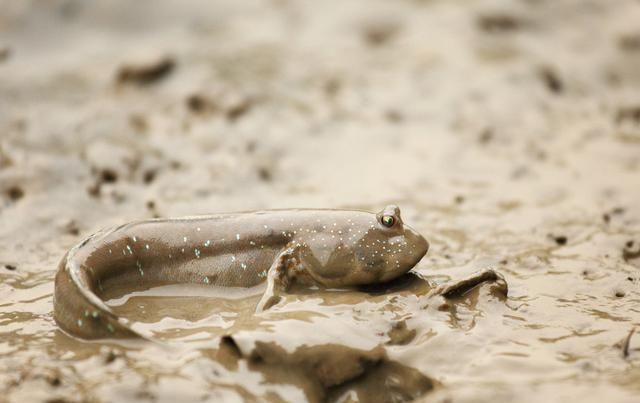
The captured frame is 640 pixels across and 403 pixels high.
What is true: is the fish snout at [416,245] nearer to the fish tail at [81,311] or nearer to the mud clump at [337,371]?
the mud clump at [337,371]

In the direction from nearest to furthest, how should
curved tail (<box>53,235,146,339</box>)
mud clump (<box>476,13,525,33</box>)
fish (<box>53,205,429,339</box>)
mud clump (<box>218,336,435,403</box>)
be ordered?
mud clump (<box>218,336,435,403</box>) → curved tail (<box>53,235,146,339</box>) → fish (<box>53,205,429,339</box>) → mud clump (<box>476,13,525,33</box>)

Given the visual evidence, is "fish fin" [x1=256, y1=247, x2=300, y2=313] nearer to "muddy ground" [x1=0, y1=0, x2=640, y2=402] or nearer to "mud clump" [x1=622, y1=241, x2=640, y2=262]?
"muddy ground" [x1=0, y1=0, x2=640, y2=402]

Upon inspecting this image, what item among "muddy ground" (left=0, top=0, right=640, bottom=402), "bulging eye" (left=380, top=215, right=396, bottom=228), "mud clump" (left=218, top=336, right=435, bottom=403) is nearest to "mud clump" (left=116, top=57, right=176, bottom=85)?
"muddy ground" (left=0, top=0, right=640, bottom=402)

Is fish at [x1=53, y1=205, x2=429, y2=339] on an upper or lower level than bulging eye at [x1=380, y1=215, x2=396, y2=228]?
lower

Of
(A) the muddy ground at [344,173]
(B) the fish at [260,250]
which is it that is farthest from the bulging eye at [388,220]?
Result: (A) the muddy ground at [344,173]

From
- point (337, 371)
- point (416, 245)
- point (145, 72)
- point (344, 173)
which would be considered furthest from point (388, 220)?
point (145, 72)
